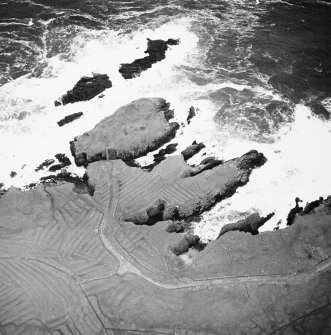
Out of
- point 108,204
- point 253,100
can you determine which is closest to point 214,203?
point 108,204

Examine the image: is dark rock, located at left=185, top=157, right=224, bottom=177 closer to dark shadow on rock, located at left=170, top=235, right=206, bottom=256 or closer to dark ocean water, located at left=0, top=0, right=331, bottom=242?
dark ocean water, located at left=0, top=0, right=331, bottom=242

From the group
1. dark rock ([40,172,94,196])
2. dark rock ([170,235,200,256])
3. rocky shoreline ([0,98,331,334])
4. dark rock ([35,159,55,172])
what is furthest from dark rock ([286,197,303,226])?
dark rock ([35,159,55,172])

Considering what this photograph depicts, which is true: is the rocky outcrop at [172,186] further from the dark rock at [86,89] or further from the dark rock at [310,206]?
the dark rock at [86,89]

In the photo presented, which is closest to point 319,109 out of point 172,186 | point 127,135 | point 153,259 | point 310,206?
point 310,206

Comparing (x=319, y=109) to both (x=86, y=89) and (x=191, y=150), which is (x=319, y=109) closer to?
(x=191, y=150)

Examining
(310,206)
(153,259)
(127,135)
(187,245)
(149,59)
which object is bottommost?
(153,259)
